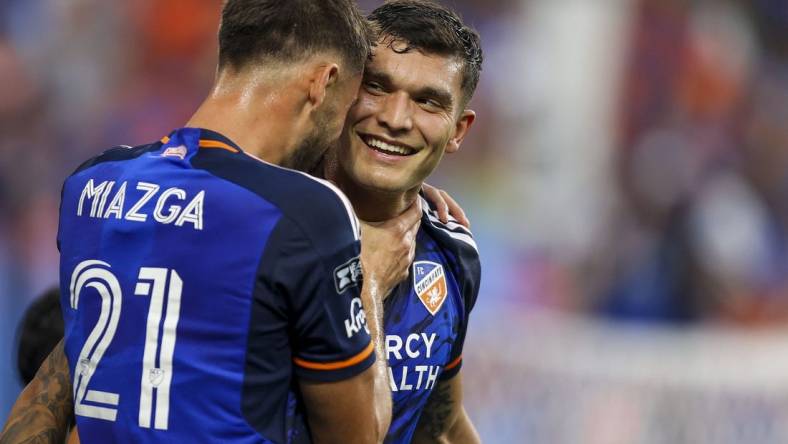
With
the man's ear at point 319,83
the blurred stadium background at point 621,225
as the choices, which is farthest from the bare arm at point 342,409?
the blurred stadium background at point 621,225

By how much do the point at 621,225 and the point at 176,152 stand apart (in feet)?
22.3

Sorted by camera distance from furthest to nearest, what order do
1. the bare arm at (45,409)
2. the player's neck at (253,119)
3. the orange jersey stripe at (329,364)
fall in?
the bare arm at (45,409) < the player's neck at (253,119) < the orange jersey stripe at (329,364)

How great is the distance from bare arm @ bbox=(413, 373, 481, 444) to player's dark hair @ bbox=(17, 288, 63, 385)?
1339 mm

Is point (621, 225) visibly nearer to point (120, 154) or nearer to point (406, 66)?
point (406, 66)

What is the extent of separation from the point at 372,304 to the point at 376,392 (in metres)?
0.43

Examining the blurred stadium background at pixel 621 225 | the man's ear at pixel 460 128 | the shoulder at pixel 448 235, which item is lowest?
the blurred stadium background at pixel 621 225

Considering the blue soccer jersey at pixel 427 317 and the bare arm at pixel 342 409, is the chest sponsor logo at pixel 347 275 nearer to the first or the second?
the bare arm at pixel 342 409

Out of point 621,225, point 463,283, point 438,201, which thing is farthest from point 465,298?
point 621,225

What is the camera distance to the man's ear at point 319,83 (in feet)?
10.0

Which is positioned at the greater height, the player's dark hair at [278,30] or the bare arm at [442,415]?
the player's dark hair at [278,30]

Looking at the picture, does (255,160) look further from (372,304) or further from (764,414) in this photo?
(764,414)

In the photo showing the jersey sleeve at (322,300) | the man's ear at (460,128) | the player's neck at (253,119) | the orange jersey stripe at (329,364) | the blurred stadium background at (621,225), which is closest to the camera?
the jersey sleeve at (322,300)

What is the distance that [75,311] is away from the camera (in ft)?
9.68

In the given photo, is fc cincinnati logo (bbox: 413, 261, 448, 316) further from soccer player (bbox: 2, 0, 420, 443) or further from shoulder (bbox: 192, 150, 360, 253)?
shoulder (bbox: 192, 150, 360, 253)
